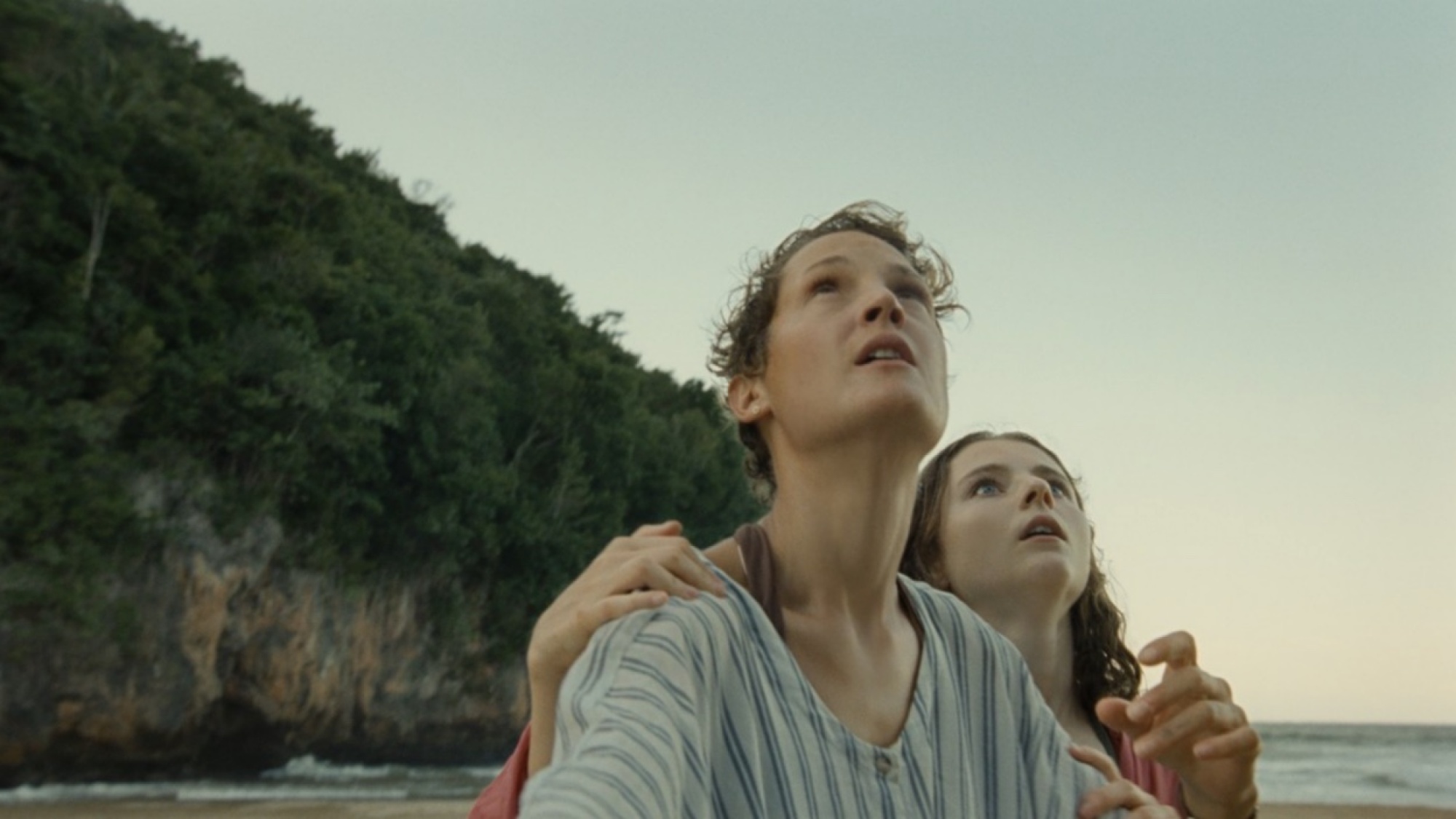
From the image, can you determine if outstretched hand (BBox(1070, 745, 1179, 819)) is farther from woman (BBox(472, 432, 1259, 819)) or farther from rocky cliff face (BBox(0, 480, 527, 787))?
rocky cliff face (BBox(0, 480, 527, 787))

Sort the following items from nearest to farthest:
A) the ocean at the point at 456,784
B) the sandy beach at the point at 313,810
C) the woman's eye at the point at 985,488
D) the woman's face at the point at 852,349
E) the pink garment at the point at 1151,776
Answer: the woman's face at the point at 852,349
the pink garment at the point at 1151,776
the woman's eye at the point at 985,488
the sandy beach at the point at 313,810
the ocean at the point at 456,784

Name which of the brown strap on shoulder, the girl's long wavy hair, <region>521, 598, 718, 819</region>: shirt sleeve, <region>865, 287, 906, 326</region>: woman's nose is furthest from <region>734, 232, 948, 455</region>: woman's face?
the girl's long wavy hair

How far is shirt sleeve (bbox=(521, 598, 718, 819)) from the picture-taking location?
815 millimetres

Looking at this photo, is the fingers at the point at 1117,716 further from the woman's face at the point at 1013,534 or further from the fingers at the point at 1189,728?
the woman's face at the point at 1013,534

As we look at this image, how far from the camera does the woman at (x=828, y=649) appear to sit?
971 mm

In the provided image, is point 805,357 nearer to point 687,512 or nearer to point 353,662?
point 353,662

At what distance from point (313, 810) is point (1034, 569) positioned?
17000 mm

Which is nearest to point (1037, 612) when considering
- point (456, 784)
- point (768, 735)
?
point (768, 735)

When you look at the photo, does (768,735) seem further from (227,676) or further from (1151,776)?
(227,676)

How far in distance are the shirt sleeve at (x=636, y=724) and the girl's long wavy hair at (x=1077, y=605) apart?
1.59 m

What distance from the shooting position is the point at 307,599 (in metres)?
26.9

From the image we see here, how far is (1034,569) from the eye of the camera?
2365 millimetres

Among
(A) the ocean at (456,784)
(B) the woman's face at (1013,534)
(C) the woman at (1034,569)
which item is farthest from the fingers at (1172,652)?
(A) the ocean at (456,784)

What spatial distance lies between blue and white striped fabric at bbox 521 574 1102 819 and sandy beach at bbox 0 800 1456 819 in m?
16.3
